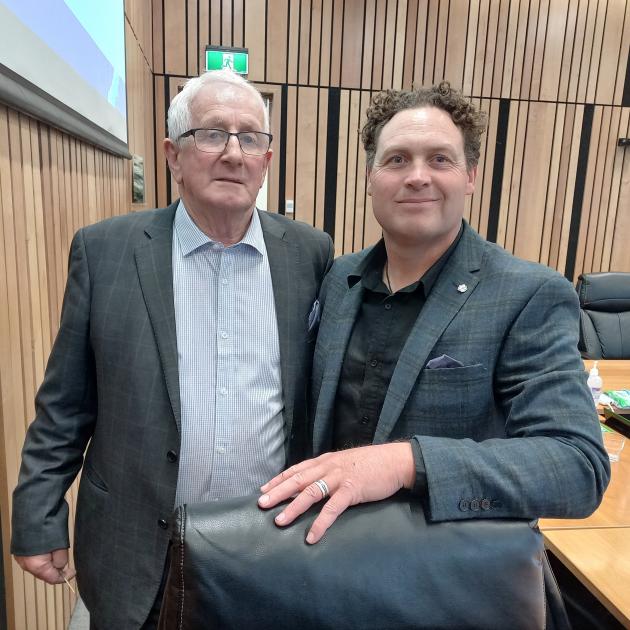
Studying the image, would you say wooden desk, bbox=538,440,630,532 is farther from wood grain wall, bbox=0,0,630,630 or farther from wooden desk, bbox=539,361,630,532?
wood grain wall, bbox=0,0,630,630

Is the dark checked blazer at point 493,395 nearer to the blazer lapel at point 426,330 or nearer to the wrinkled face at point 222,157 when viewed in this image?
the blazer lapel at point 426,330

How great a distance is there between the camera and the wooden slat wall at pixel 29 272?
149 cm

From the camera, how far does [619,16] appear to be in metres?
5.60

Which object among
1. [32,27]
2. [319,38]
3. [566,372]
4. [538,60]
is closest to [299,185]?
[319,38]

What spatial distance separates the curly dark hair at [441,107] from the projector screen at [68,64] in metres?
1.02

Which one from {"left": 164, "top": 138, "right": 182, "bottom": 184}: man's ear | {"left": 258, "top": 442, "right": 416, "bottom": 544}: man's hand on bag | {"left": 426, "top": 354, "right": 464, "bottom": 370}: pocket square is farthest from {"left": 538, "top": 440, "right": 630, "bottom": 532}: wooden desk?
{"left": 164, "top": 138, "right": 182, "bottom": 184}: man's ear

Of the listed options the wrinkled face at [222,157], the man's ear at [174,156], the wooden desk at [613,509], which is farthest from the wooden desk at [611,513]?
the man's ear at [174,156]

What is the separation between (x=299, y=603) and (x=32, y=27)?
1832 millimetres

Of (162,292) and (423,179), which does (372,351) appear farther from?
(162,292)

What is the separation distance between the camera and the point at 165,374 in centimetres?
123

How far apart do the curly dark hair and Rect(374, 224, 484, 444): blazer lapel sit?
1.09ft

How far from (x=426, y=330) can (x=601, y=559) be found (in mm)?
846

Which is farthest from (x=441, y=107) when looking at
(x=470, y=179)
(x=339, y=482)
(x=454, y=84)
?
(x=454, y=84)

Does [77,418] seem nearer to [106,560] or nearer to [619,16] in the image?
[106,560]
